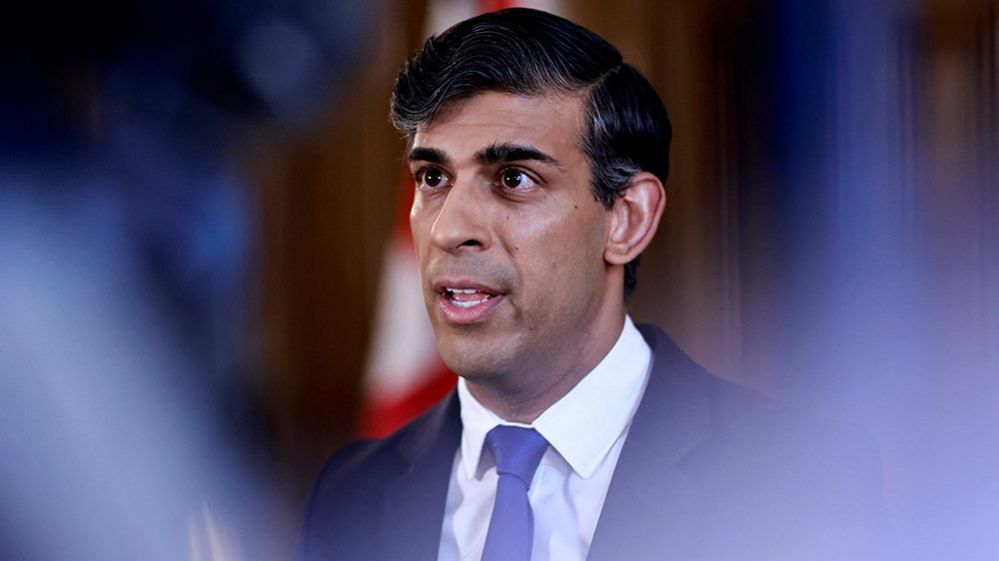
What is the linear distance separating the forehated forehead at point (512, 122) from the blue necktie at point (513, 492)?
0.29m

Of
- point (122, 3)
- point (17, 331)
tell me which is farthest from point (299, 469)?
point (122, 3)

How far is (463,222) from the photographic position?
954 mm

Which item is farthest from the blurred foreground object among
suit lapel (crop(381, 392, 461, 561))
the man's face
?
the man's face

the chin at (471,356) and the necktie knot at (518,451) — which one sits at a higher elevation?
the chin at (471,356)

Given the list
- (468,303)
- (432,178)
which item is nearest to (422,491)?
(468,303)

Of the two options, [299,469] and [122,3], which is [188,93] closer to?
[122,3]

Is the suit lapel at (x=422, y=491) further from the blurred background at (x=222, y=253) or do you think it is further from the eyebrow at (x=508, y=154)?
the eyebrow at (x=508, y=154)

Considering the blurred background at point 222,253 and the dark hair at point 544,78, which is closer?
the dark hair at point 544,78

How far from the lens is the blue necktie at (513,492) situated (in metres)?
0.95

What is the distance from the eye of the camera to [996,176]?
986mm

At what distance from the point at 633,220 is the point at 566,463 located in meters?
0.26

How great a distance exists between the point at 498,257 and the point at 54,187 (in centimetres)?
64

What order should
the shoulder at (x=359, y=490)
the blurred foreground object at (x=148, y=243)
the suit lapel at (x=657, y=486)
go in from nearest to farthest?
the suit lapel at (x=657, y=486)
the shoulder at (x=359, y=490)
the blurred foreground object at (x=148, y=243)

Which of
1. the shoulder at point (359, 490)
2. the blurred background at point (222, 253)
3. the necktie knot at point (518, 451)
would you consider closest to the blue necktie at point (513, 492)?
the necktie knot at point (518, 451)
